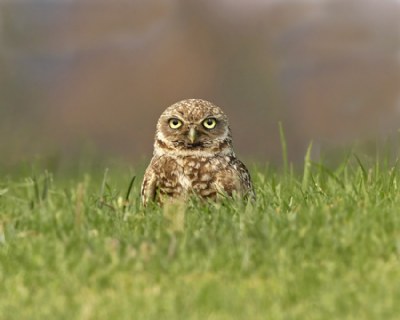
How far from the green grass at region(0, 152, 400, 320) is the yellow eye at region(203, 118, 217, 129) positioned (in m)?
0.98

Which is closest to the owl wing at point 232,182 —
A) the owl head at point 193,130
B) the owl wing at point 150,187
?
the owl head at point 193,130

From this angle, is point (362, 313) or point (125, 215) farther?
point (125, 215)

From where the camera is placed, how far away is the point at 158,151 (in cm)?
680

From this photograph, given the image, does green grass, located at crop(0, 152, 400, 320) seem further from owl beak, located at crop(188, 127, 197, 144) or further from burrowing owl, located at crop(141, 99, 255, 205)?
owl beak, located at crop(188, 127, 197, 144)

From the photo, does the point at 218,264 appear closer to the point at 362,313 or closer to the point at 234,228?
the point at 234,228

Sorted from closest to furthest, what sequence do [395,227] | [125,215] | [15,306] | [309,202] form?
1. [15,306]
2. [395,227]
3. [125,215]
4. [309,202]

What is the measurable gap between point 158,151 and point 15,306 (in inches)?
104

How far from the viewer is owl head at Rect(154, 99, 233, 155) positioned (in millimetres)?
6660

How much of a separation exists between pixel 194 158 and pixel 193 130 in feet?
0.64

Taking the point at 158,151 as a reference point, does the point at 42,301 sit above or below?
below

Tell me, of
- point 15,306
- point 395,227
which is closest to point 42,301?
point 15,306

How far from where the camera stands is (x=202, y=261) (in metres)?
4.62

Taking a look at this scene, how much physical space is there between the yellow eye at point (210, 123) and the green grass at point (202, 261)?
38.7 inches

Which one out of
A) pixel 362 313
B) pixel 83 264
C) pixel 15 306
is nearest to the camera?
pixel 362 313
